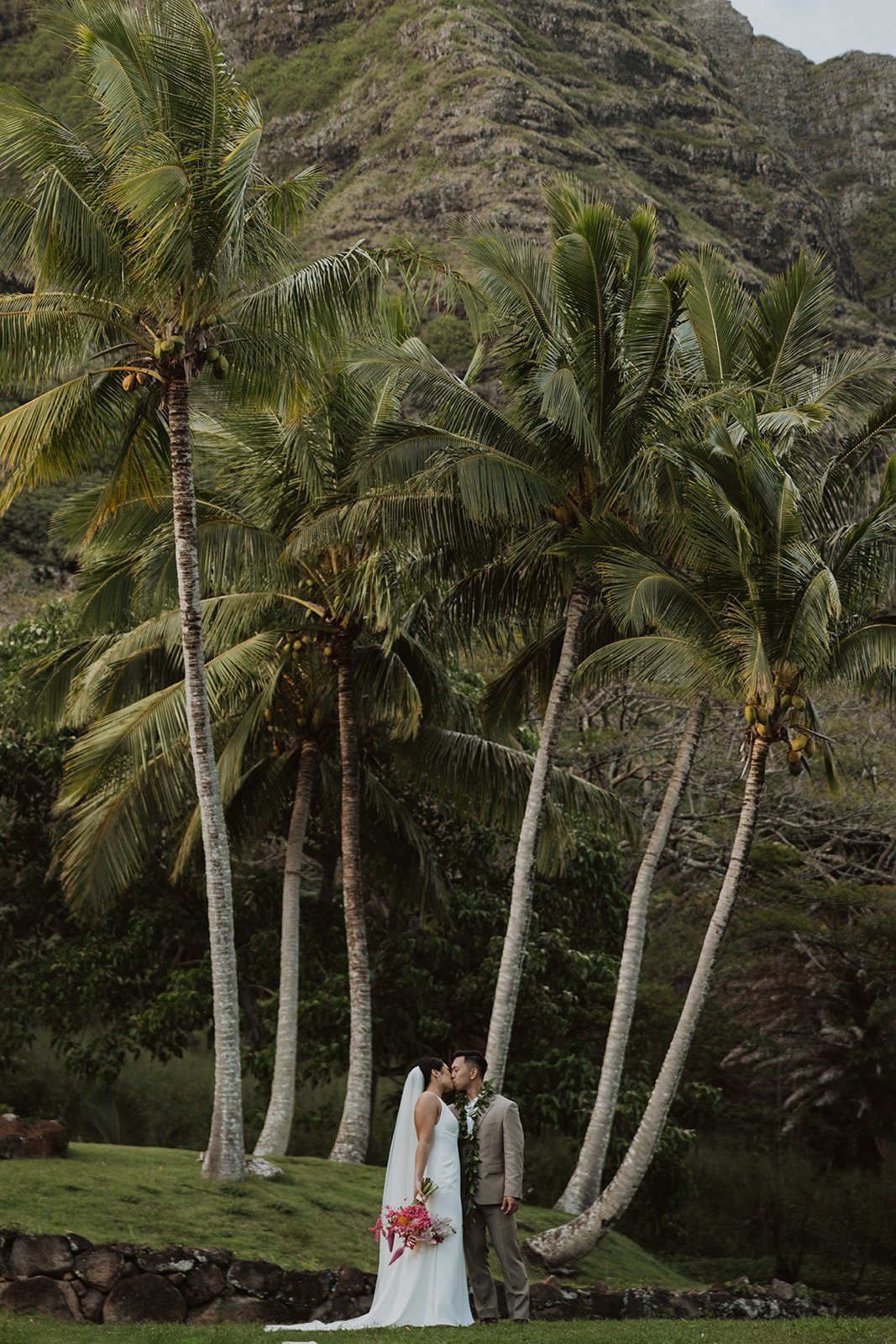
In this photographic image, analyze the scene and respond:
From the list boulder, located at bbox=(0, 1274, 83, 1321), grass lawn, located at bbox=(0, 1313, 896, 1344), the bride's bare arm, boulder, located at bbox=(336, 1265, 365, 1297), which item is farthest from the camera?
boulder, located at bbox=(336, 1265, 365, 1297)

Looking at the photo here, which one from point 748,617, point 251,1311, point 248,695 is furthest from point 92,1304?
point 748,617

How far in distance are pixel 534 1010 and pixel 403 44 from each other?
5954cm

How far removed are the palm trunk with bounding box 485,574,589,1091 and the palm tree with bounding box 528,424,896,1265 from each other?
71cm

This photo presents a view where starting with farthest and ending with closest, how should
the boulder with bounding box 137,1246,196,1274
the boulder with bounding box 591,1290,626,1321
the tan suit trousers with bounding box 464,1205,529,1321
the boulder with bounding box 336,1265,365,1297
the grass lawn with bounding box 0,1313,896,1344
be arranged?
the boulder with bounding box 591,1290,626,1321
the boulder with bounding box 336,1265,365,1297
the boulder with bounding box 137,1246,196,1274
the tan suit trousers with bounding box 464,1205,529,1321
the grass lawn with bounding box 0,1313,896,1344

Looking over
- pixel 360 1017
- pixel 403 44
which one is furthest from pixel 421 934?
pixel 403 44

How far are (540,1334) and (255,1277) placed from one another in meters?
2.86

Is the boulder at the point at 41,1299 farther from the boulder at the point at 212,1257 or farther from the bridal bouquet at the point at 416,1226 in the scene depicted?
the bridal bouquet at the point at 416,1226

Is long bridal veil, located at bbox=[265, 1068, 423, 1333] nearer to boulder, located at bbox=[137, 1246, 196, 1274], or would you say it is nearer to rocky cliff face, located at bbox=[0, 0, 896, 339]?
boulder, located at bbox=[137, 1246, 196, 1274]

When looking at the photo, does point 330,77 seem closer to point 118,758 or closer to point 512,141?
point 512,141

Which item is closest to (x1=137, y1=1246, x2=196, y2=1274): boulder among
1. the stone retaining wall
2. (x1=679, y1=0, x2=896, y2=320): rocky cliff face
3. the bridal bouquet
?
the stone retaining wall

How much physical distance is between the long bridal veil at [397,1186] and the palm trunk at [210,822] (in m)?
3.37

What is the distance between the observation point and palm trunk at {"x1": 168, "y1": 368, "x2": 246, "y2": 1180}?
12.5m

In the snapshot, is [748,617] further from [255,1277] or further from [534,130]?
[534,130]

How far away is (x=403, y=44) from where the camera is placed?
67.7 meters
